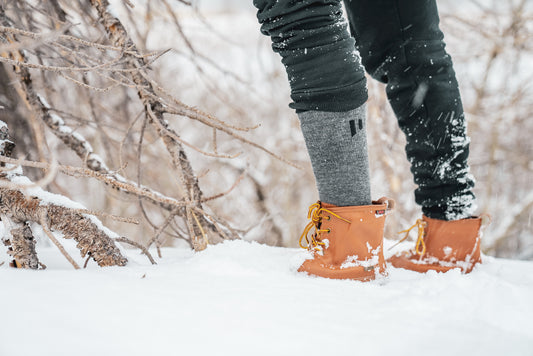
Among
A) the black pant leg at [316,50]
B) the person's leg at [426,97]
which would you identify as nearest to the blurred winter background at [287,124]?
the black pant leg at [316,50]

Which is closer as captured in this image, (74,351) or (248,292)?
(74,351)

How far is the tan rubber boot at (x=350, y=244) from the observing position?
0.79m

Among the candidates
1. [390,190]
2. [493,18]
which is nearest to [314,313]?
[390,190]

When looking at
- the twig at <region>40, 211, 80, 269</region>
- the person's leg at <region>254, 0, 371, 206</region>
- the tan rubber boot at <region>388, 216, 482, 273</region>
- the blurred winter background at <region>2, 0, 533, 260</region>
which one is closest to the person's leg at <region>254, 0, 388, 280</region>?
the person's leg at <region>254, 0, 371, 206</region>

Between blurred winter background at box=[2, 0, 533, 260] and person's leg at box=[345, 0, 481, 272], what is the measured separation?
749mm

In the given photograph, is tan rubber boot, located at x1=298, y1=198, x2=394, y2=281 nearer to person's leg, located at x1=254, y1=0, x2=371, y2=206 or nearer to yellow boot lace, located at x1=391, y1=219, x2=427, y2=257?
person's leg, located at x1=254, y1=0, x2=371, y2=206

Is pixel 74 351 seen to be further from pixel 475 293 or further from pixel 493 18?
pixel 493 18

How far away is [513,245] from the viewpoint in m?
5.90

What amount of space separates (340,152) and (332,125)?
2.4 inches

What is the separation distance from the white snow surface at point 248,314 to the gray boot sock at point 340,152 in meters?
0.20

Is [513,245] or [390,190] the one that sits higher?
[390,190]

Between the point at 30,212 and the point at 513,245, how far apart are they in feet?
22.8

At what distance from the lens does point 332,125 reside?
76 cm

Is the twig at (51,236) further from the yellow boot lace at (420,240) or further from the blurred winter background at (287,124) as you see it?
the yellow boot lace at (420,240)
